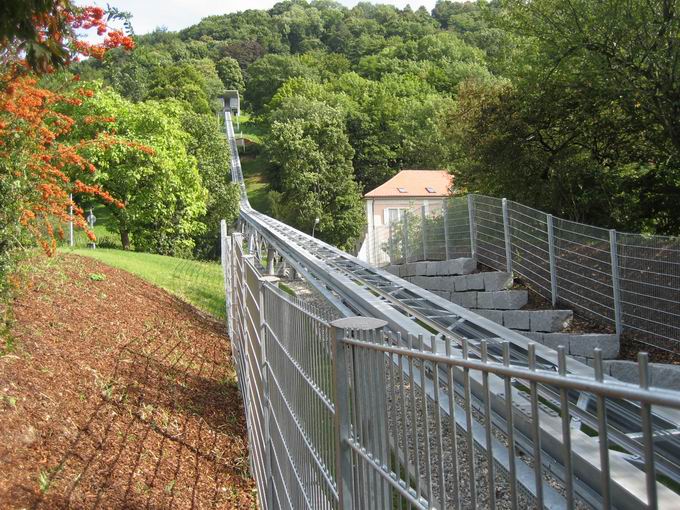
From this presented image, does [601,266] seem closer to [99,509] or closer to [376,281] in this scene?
[376,281]

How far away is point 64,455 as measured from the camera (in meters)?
6.05

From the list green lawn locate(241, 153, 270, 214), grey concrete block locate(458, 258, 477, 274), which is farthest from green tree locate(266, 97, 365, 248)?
grey concrete block locate(458, 258, 477, 274)

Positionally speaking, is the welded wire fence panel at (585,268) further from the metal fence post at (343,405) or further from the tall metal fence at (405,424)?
the metal fence post at (343,405)

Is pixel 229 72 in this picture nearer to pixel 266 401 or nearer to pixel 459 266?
pixel 459 266

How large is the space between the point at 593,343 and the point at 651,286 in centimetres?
137

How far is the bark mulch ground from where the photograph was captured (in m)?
5.82

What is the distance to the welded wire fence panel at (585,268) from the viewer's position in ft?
34.4

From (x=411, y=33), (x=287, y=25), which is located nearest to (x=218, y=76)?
(x=287, y=25)

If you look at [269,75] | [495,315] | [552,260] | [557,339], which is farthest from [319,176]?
[269,75]

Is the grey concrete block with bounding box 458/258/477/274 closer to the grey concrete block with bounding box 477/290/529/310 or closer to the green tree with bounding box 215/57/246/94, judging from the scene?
the grey concrete block with bounding box 477/290/529/310

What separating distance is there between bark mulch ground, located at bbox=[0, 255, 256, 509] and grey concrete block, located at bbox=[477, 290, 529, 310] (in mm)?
5369

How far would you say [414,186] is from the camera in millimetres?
59844

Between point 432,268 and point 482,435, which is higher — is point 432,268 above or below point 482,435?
below

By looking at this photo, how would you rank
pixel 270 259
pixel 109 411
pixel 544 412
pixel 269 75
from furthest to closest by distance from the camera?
1. pixel 269 75
2. pixel 270 259
3. pixel 109 411
4. pixel 544 412
